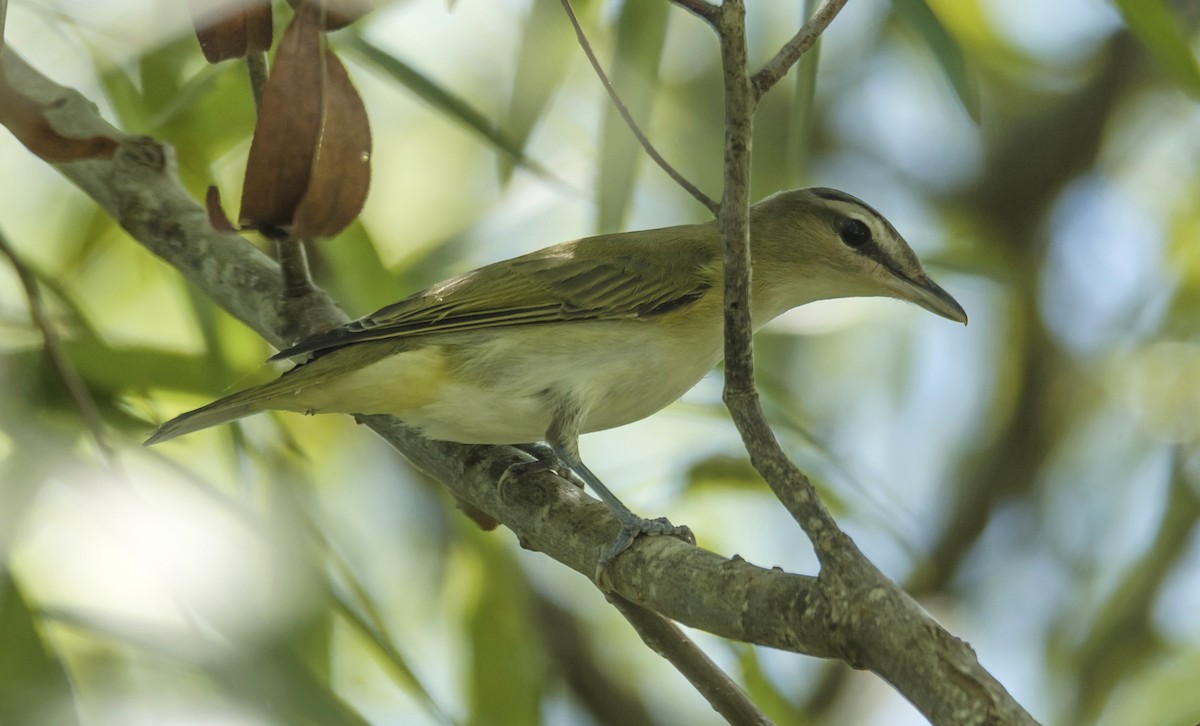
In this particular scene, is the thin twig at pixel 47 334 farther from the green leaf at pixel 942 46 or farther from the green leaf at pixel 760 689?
the green leaf at pixel 942 46

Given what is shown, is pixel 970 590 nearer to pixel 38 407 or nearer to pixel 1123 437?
pixel 1123 437

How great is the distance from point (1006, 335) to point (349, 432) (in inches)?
103

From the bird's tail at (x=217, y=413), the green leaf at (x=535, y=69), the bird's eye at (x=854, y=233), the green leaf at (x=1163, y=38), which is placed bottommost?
the bird's tail at (x=217, y=413)

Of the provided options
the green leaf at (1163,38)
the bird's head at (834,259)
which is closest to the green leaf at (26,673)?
the bird's head at (834,259)

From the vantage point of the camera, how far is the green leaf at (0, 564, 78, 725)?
2.14 meters

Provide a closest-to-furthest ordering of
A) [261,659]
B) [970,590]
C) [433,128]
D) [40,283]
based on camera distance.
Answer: [261,659]
[40,283]
[970,590]
[433,128]

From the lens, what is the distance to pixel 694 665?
1.99 meters

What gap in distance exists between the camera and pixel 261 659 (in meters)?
2.38

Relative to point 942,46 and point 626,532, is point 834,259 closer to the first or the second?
point 942,46

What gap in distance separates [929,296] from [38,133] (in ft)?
6.91

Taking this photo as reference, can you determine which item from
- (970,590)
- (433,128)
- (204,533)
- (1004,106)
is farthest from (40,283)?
(1004,106)

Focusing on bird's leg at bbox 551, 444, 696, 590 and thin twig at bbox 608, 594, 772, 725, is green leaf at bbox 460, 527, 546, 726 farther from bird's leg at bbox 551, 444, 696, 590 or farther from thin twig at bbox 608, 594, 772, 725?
thin twig at bbox 608, 594, 772, 725

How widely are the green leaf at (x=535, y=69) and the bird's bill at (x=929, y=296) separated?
1.01 meters

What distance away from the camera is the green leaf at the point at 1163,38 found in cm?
227
